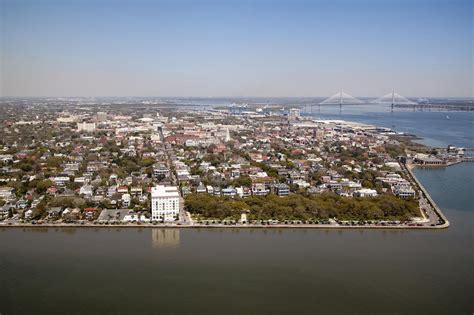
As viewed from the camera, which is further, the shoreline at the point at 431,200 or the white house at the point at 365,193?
the white house at the point at 365,193

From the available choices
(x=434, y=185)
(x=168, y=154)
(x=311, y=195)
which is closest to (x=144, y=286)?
(x=311, y=195)

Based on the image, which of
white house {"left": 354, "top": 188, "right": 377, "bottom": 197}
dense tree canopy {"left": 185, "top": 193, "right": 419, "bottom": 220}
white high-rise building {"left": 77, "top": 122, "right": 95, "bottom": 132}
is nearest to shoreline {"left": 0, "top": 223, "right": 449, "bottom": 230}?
dense tree canopy {"left": 185, "top": 193, "right": 419, "bottom": 220}

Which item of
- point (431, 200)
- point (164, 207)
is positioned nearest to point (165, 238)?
point (164, 207)

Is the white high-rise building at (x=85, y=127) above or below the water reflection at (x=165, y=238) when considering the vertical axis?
above

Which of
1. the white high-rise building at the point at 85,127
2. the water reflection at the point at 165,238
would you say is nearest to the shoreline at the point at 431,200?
the water reflection at the point at 165,238

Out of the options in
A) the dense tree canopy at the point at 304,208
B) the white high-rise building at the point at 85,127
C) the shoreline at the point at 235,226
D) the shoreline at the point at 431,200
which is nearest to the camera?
the shoreline at the point at 235,226

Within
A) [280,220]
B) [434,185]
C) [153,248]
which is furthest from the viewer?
[434,185]

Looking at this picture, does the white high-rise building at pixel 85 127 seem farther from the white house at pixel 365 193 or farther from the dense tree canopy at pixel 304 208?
the white house at pixel 365 193

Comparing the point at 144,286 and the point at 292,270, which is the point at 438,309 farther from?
the point at 144,286
